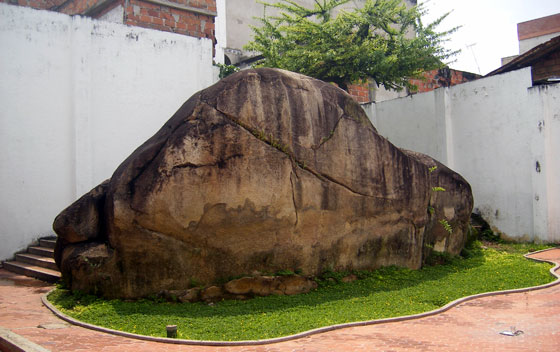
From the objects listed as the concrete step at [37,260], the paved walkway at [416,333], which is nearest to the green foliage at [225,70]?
the concrete step at [37,260]

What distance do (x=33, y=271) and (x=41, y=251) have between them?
921mm

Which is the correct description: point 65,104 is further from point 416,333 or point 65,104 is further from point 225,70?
point 416,333

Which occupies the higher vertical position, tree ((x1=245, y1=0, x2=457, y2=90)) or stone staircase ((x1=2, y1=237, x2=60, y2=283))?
tree ((x1=245, y1=0, x2=457, y2=90))

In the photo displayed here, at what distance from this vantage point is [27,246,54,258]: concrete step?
33.5 ft

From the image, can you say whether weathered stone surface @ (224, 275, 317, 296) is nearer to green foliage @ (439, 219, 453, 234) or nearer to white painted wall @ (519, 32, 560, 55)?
green foliage @ (439, 219, 453, 234)

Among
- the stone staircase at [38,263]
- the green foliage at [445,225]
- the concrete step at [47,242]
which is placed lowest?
the stone staircase at [38,263]

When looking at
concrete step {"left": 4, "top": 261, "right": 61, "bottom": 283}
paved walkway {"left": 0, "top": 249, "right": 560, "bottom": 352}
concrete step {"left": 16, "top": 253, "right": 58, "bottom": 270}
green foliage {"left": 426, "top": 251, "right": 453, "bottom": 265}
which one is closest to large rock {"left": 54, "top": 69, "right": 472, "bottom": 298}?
green foliage {"left": 426, "top": 251, "right": 453, "bottom": 265}

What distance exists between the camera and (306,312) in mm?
6680

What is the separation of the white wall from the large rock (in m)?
3.68

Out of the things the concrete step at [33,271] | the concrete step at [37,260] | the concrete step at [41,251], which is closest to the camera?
the concrete step at [33,271]

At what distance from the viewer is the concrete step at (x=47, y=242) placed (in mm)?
10648

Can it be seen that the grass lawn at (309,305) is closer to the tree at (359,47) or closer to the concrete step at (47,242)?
the concrete step at (47,242)

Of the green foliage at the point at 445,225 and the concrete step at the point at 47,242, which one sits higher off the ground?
the green foliage at the point at 445,225

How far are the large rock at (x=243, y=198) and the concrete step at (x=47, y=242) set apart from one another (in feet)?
9.69
